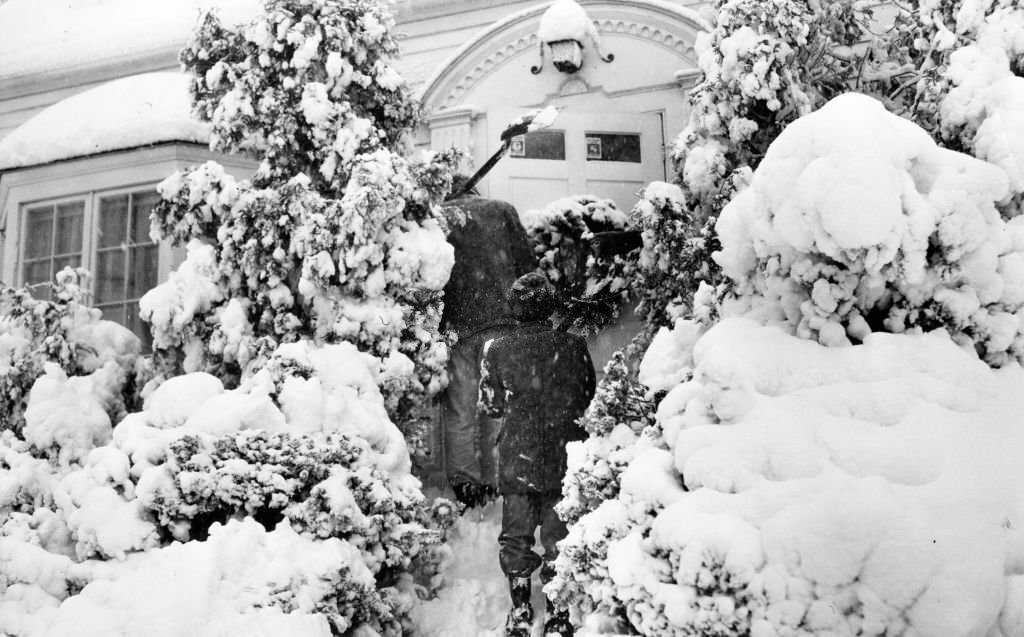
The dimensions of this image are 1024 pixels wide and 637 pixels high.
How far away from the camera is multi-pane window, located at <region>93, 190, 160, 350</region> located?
9016 millimetres

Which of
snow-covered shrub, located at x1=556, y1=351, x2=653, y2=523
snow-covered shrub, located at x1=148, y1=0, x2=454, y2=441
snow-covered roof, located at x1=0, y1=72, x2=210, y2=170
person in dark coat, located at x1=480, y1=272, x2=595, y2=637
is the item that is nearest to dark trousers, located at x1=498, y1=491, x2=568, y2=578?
person in dark coat, located at x1=480, y1=272, x2=595, y2=637

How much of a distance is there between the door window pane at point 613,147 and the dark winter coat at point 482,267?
4.04 feet

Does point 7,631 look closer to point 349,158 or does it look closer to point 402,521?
point 402,521

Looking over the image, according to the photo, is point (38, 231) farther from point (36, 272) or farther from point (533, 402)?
point (533, 402)

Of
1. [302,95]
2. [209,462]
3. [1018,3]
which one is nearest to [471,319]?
[302,95]

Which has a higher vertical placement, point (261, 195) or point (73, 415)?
point (261, 195)

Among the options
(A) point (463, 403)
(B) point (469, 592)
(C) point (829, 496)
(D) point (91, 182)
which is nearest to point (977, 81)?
(C) point (829, 496)

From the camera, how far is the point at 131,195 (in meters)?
9.14

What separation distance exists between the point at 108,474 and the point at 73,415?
140cm

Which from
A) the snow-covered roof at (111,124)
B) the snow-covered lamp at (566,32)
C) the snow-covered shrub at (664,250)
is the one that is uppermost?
the snow-covered lamp at (566,32)

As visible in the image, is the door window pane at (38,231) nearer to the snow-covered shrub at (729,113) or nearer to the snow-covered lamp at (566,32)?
the snow-covered lamp at (566,32)

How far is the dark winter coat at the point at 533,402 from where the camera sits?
19.2 feet

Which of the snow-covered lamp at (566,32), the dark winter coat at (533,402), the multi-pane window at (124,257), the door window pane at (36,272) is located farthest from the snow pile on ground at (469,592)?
the door window pane at (36,272)

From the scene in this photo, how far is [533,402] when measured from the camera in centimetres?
592
